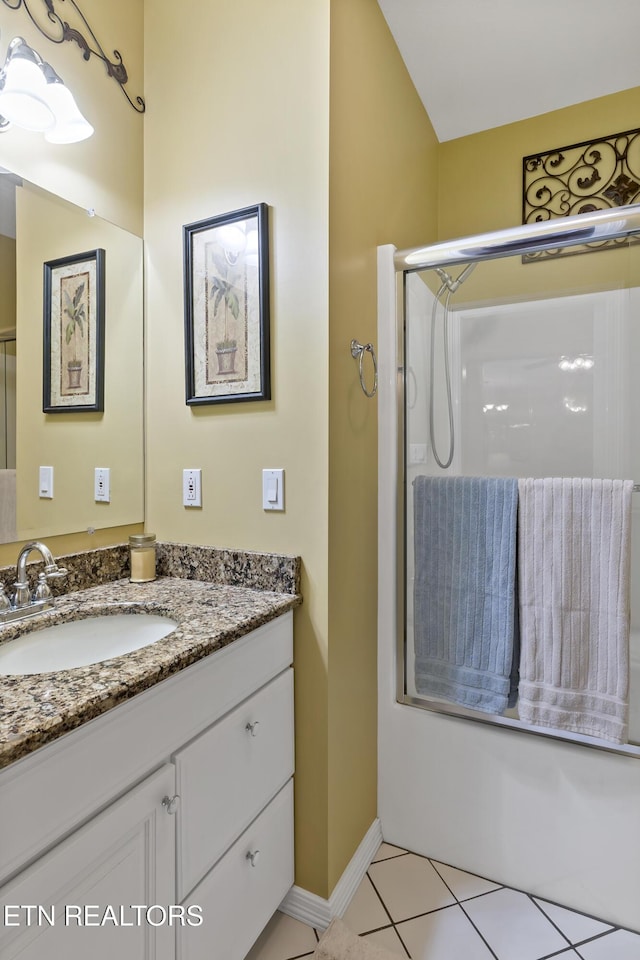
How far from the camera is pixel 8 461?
1329mm

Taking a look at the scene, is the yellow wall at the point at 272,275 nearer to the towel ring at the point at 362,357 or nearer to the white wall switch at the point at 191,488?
the white wall switch at the point at 191,488

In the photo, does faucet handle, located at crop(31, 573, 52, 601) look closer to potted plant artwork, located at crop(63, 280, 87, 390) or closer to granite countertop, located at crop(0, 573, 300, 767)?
granite countertop, located at crop(0, 573, 300, 767)

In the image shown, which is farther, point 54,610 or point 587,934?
point 587,934

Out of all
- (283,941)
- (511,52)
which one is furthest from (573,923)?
(511,52)

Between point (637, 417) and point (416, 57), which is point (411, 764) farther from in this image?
point (416, 57)

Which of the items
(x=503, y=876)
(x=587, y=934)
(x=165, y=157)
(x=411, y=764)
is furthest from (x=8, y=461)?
(x=587, y=934)

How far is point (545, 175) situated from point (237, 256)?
1.50m

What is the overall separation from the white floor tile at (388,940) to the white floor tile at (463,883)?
0.25m

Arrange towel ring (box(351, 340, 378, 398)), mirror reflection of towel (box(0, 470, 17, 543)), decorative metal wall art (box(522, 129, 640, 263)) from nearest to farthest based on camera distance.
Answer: mirror reflection of towel (box(0, 470, 17, 543)), towel ring (box(351, 340, 378, 398)), decorative metal wall art (box(522, 129, 640, 263))

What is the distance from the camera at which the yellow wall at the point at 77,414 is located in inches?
53.6

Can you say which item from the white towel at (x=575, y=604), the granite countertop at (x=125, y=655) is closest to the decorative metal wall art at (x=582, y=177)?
the white towel at (x=575, y=604)

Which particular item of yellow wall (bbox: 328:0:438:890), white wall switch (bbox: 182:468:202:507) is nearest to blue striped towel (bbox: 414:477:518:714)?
yellow wall (bbox: 328:0:438:890)

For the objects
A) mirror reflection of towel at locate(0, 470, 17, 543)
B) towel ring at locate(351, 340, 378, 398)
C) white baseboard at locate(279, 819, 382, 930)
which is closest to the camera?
mirror reflection of towel at locate(0, 470, 17, 543)

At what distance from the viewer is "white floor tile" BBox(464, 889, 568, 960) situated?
1.35m
